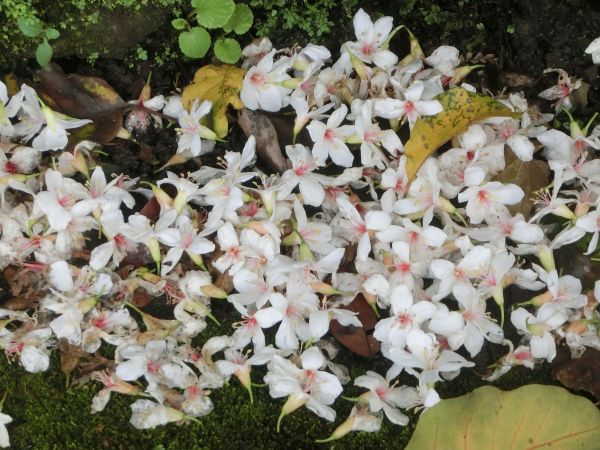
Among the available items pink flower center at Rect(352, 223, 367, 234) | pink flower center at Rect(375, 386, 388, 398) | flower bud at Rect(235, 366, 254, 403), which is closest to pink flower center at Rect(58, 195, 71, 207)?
flower bud at Rect(235, 366, 254, 403)

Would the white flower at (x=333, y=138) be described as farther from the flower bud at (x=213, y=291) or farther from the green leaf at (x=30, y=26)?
Result: the green leaf at (x=30, y=26)

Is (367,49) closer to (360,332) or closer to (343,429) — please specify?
(360,332)

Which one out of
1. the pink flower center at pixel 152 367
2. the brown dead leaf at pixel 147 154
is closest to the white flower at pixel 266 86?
the brown dead leaf at pixel 147 154

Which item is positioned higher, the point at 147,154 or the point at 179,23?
the point at 179,23

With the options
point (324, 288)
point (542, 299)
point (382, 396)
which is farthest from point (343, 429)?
point (542, 299)

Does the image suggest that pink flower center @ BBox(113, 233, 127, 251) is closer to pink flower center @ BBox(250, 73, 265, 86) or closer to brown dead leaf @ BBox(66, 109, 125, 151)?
brown dead leaf @ BBox(66, 109, 125, 151)

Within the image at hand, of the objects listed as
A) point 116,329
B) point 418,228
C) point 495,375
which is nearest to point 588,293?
point 495,375

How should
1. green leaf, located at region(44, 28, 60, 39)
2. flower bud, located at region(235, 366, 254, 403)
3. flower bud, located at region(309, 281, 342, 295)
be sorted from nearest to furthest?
flower bud, located at region(309, 281, 342, 295) → flower bud, located at region(235, 366, 254, 403) → green leaf, located at region(44, 28, 60, 39)
